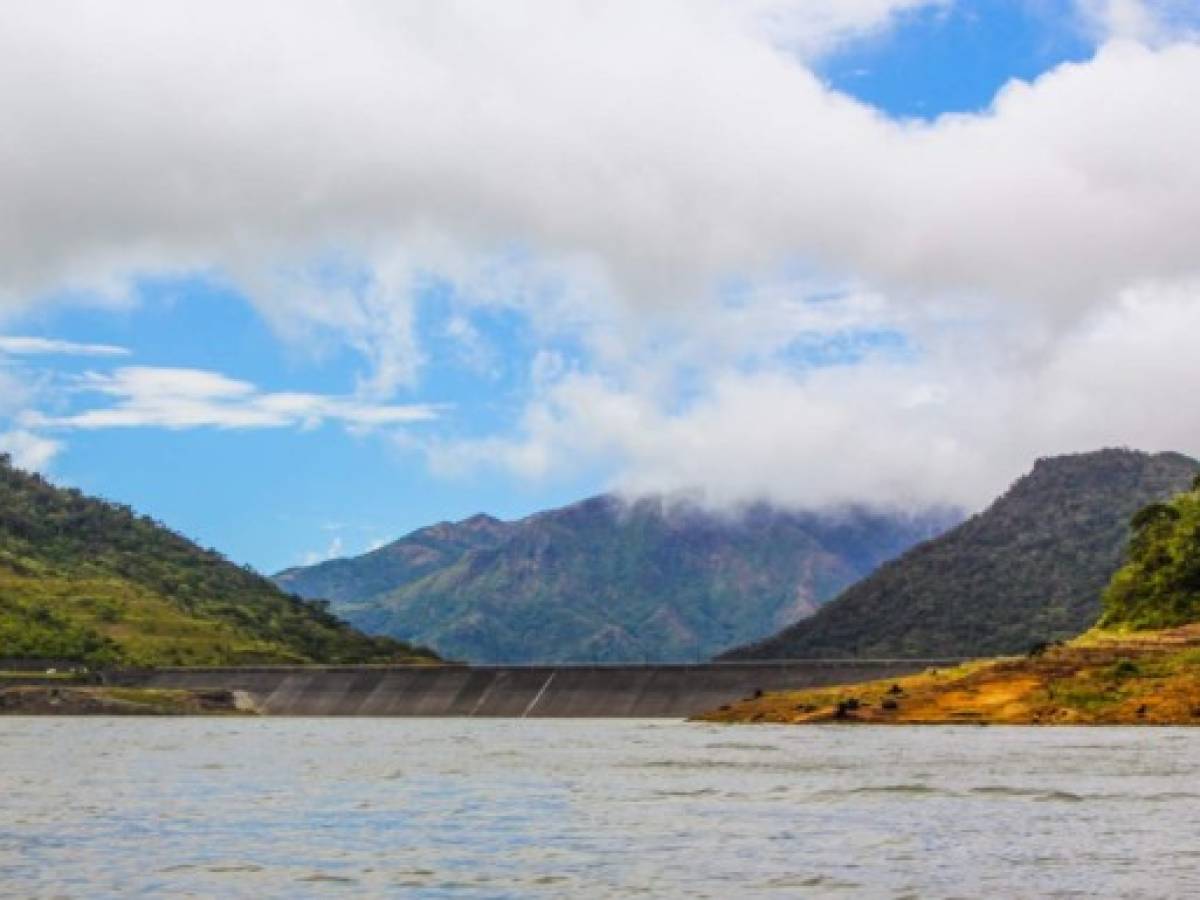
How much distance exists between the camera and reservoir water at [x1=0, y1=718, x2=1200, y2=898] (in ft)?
126

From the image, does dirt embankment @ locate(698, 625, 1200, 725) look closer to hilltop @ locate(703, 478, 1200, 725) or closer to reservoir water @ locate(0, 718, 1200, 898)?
hilltop @ locate(703, 478, 1200, 725)

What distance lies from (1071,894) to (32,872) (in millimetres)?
23245

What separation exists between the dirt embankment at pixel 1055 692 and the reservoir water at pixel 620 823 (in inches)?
1380

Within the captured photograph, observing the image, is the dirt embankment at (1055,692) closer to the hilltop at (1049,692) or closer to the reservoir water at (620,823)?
the hilltop at (1049,692)

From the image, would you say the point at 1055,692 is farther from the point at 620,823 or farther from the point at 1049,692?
the point at 620,823

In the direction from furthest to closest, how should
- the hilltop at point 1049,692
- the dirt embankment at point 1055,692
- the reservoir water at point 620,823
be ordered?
the hilltop at point 1049,692 → the dirt embankment at point 1055,692 → the reservoir water at point 620,823

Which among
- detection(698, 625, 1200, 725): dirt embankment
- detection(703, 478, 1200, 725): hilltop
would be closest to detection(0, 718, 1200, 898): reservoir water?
detection(698, 625, 1200, 725): dirt embankment

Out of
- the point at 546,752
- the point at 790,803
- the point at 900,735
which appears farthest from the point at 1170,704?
the point at 790,803

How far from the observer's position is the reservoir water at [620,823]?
38.3 metres

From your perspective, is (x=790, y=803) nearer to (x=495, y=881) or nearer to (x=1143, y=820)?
(x=1143, y=820)

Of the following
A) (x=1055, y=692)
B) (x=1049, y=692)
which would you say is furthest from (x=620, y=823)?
(x=1049, y=692)

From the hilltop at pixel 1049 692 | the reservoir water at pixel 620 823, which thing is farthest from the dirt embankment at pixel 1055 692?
the reservoir water at pixel 620 823

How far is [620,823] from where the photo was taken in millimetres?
52625

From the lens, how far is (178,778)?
80.4 meters
